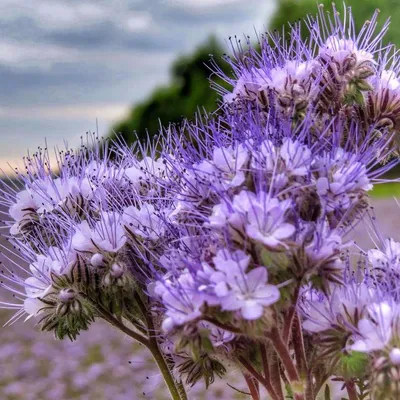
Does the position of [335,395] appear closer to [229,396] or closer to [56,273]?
[229,396]

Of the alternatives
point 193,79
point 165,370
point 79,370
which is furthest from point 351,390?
point 193,79

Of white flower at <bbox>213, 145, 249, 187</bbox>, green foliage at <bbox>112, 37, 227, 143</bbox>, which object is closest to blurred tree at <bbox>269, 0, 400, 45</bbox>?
green foliage at <bbox>112, 37, 227, 143</bbox>

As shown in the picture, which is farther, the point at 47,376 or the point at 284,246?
the point at 47,376

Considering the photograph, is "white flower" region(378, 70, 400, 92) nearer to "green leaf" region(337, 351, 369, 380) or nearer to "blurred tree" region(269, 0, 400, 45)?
"green leaf" region(337, 351, 369, 380)

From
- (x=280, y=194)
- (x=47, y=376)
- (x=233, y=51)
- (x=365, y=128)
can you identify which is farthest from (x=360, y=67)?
(x=47, y=376)

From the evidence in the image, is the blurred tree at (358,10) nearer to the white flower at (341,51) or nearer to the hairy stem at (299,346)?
the white flower at (341,51)
